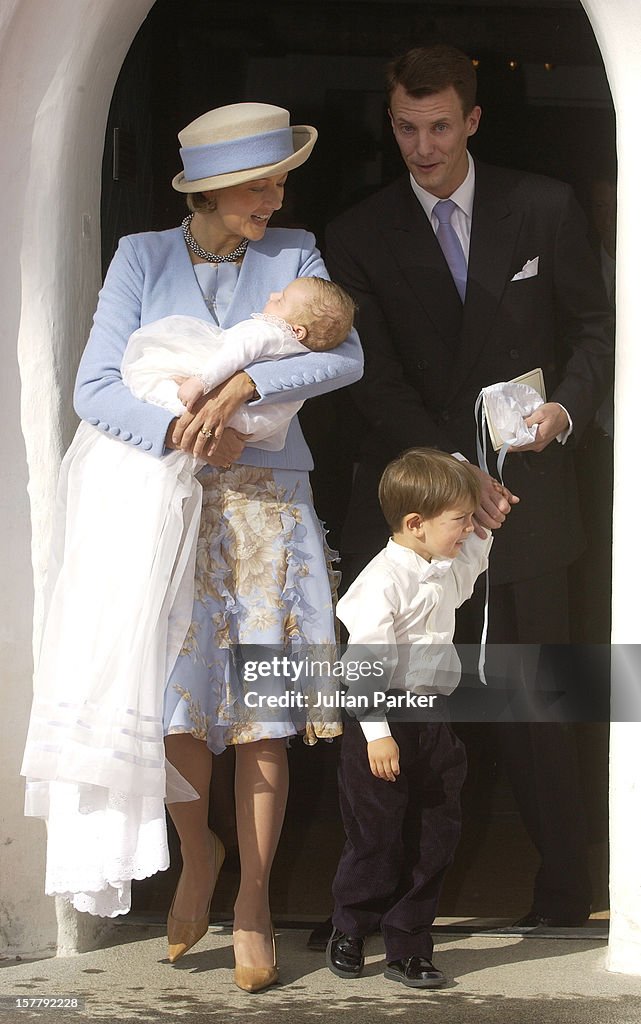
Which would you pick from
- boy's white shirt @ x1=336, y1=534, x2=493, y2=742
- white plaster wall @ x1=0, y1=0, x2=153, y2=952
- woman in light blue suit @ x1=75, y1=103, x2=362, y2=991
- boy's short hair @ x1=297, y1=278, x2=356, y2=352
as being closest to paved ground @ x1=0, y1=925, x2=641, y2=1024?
woman in light blue suit @ x1=75, y1=103, x2=362, y2=991

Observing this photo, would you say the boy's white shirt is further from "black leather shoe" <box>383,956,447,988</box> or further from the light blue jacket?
"black leather shoe" <box>383,956,447,988</box>

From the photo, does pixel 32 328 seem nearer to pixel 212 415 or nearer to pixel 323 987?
pixel 212 415

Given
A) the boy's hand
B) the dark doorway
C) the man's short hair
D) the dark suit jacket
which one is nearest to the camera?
the boy's hand

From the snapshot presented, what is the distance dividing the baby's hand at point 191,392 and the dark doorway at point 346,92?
1176 millimetres

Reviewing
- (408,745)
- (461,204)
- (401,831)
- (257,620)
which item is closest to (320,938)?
(401,831)

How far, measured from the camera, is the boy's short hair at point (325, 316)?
3303 millimetres

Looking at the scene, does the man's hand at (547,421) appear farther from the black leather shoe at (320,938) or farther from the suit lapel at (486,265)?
the black leather shoe at (320,938)

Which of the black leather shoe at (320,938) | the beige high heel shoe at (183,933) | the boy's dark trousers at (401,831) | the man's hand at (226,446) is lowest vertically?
the black leather shoe at (320,938)

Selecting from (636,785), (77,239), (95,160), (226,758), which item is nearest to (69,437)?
(77,239)

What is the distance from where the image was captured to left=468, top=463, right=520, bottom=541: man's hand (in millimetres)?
3602

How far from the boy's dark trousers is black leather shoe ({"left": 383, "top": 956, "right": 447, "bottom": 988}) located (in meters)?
0.02

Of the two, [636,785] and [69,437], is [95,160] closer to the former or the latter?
[69,437]

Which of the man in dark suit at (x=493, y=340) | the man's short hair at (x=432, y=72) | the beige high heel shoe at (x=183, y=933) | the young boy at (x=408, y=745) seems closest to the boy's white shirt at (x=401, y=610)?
the young boy at (x=408, y=745)

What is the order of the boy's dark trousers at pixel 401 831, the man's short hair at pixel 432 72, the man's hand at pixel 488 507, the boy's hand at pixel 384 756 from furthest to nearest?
the man's short hair at pixel 432 72 → the man's hand at pixel 488 507 → the boy's dark trousers at pixel 401 831 → the boy's hand at pixel 384 756
